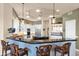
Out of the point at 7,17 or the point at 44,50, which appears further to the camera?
the point at 44,50

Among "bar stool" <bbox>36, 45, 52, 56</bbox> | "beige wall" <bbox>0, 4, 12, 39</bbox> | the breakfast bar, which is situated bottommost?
"bar stool" <bbox>36, 45, 52, 56</bbox>

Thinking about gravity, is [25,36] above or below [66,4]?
below

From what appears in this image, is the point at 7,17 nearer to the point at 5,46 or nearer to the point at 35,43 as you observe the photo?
the point at 5,46

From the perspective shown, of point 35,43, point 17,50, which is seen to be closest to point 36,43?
point 35,43

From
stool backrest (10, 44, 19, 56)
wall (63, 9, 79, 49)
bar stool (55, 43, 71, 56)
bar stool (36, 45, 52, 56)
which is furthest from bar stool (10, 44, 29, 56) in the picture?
wall (63, 9, 79, 49)

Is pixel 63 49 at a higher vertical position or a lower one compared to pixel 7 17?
lower

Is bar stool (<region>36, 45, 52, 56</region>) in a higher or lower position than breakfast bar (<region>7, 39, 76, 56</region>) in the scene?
lower

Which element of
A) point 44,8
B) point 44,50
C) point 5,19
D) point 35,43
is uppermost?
point 44,8

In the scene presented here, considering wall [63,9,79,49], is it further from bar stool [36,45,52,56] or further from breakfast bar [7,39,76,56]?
bar stool [36,45,52,56]

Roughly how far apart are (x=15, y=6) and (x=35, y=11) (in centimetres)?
38

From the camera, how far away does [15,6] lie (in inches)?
93.8

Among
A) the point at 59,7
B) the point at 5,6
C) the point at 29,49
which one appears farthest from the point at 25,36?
the point at 59,7

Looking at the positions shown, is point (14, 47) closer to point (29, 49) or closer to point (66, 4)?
point (29, 49)

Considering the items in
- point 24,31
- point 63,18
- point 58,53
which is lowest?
point 58,53
